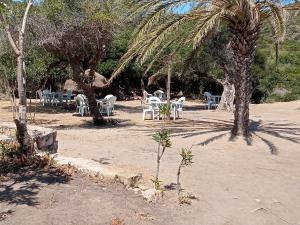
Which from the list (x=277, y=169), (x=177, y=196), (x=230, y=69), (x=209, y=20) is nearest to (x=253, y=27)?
(x=209, y=20)

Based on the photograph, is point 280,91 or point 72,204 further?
point 280,91

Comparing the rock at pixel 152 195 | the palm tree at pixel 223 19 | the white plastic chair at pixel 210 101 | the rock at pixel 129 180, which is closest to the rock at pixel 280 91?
the white plastic chair at pixel 210 101

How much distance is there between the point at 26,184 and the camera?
6305mm

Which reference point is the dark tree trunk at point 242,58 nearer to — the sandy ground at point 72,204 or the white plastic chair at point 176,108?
the white plastic chair at point 176,108

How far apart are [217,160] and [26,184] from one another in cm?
467

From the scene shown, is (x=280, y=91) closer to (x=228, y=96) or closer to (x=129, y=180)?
(x=228, y=96)

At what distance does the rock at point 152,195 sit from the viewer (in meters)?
6.30

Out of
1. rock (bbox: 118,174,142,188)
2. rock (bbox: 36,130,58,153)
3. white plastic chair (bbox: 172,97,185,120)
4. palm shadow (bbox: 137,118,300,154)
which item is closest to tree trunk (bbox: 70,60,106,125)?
palm shadow (bbox: 137,118,300,154)

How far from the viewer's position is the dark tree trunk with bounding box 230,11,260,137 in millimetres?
12555

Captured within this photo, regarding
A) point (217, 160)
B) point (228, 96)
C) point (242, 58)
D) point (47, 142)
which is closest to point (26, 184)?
point (47, 142)

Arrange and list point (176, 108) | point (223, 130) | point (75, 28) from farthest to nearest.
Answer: point (176, 108), point (223, 130), point (75, 28)

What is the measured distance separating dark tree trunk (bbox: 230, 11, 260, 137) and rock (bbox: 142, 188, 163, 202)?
6779mm

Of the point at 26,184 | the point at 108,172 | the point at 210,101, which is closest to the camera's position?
the point at 26,184

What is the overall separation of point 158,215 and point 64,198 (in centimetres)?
113
